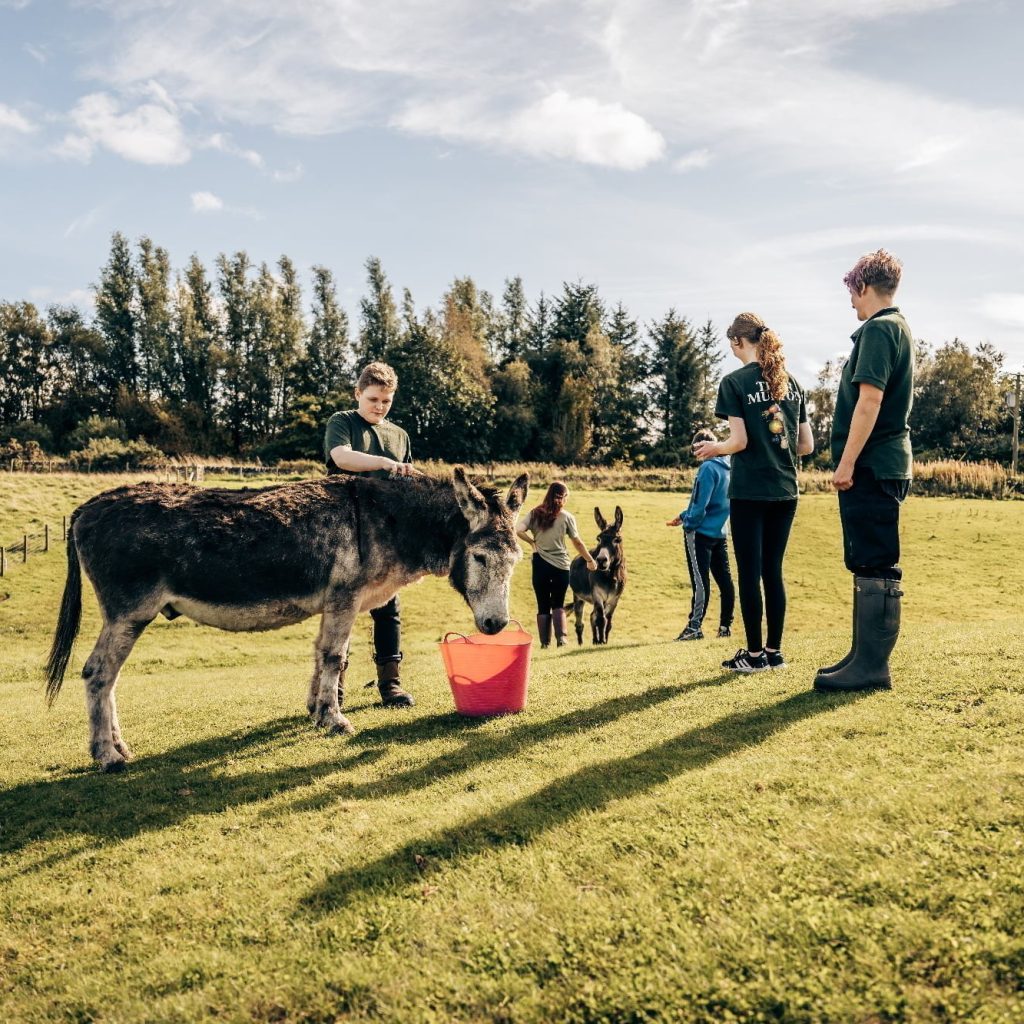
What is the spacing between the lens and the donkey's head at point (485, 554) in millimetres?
6164

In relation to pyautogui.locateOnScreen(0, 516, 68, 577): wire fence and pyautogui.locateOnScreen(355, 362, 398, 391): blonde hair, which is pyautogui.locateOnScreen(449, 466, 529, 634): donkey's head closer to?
pyautogui.locateOnScreen(355, 362, 398, 391): blonde hair

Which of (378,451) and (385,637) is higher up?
(378,451)

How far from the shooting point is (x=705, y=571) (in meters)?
11.9

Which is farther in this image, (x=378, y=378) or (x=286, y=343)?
(x=286, y=343)

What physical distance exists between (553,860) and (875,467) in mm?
3880

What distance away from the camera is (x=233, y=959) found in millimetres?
3084

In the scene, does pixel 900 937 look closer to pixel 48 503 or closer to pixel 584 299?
pixel 48 503

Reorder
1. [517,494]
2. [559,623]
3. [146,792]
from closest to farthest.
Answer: [146,792], [517,494], [559,623]

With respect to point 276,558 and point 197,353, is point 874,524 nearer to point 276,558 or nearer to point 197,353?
point 276,558

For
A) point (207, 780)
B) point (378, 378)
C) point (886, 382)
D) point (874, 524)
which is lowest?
point (207, 780)

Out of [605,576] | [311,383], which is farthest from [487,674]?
[311,383]

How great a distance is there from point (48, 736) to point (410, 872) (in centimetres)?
521

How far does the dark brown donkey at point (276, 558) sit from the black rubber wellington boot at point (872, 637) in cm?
274

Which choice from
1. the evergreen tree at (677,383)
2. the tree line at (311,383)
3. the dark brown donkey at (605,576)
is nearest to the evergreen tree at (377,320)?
the tree line at (311,383)
